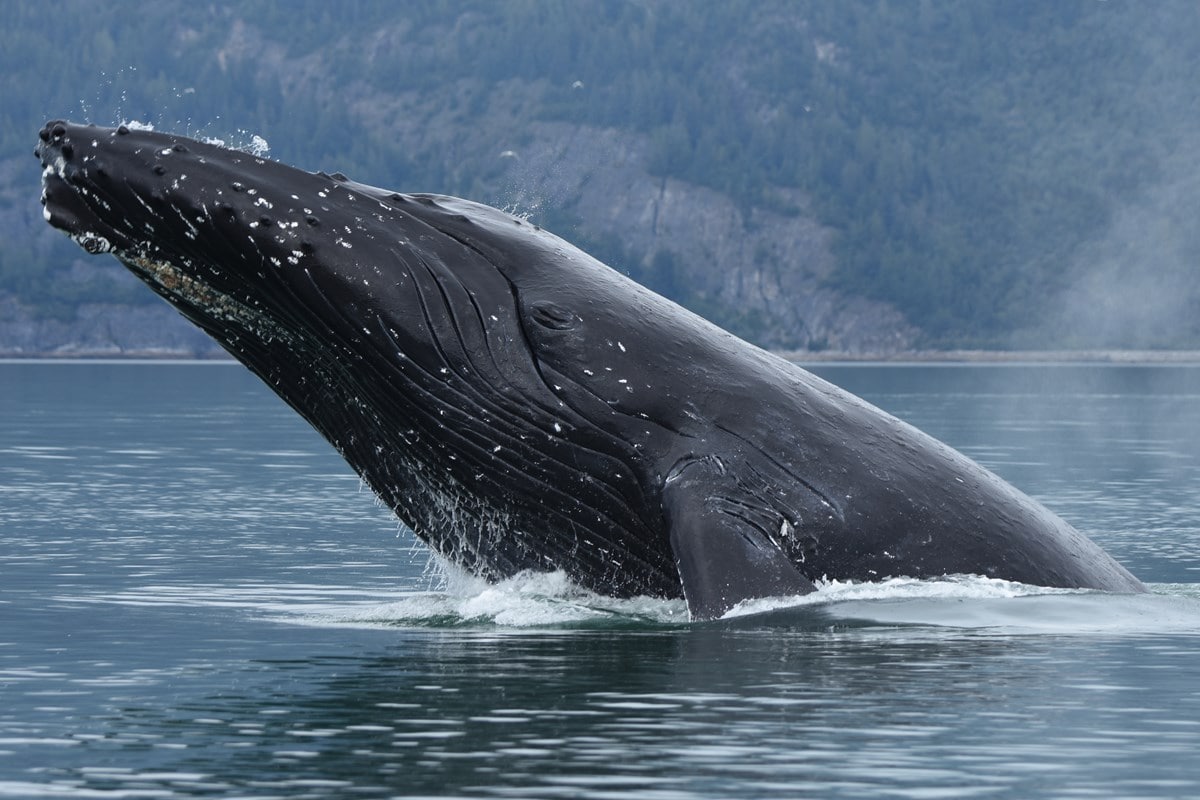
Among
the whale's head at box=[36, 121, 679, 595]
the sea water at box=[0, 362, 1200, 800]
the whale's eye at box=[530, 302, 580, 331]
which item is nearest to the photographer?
the sea water at box=[0, 362, 1200, 800]

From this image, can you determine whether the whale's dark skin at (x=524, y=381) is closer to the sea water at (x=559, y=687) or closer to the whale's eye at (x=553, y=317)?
the whale's eye at (x=553, y=317)

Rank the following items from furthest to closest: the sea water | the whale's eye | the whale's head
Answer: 1. the whale's eye
2. the whale's head
3. the sea water

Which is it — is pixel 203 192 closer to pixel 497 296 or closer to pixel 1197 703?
pixel 497 296

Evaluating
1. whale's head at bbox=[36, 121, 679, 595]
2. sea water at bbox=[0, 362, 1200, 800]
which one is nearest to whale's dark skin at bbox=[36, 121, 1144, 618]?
whale's head at bbox=[36, 121, 679, 595]

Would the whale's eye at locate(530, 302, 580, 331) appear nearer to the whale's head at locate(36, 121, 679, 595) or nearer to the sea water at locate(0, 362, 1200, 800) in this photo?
the whale's head at locate(36, 121, 679, 595)

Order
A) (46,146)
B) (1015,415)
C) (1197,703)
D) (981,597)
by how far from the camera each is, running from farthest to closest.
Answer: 1. (1015,415)
2. (981,597)
3. (46,146)
4. (1197,703)

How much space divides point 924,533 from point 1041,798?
14.2 feet

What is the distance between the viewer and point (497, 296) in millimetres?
14070

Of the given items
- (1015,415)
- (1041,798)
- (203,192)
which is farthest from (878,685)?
(1015,415)

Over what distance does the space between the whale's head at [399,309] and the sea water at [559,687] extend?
0.90m

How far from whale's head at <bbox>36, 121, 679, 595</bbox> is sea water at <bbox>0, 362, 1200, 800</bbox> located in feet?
2.94

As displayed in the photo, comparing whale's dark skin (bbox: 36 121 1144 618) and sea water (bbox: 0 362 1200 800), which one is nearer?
sea water (bbox: 0 362 1200 800)

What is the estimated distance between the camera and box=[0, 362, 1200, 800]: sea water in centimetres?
1033

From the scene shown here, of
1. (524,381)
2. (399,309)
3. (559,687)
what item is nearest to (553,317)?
(524,381)
